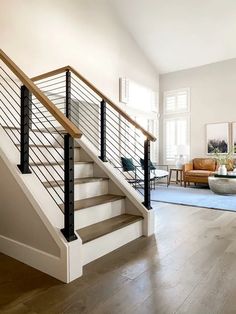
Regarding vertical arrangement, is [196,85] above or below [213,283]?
above

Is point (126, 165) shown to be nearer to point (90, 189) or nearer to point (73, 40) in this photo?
point (73, 40)

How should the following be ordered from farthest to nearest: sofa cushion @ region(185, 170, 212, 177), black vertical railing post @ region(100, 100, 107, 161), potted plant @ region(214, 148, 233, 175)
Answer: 1. sofa cushion @ region(185, 170, 212, 177)
2. potted plant @ region(214, 148, 233, 175)
3. black vertical railing post @ region(100, 100, 107, 161)

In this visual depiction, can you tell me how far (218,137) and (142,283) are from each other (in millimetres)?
6715

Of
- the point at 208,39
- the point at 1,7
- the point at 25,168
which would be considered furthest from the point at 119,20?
the point at 25,168

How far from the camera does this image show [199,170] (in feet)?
24.7

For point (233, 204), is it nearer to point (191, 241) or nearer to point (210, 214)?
point (210, 214)

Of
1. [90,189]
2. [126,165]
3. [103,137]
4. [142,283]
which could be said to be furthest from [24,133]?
[126,165]

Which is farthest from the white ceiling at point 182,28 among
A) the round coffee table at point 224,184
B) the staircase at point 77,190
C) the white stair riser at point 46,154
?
the white stair riser at point 46,154

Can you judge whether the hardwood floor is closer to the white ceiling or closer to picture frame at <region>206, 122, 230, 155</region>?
picture frame at <region>206, 122, 230, 155</region>

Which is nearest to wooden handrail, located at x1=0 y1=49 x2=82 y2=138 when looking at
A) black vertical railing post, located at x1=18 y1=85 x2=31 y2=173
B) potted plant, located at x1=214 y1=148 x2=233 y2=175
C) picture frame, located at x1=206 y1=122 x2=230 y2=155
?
black vertical railing post, located at x1=18 y1=85 x2=31 y2=173

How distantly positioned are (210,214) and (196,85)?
542cm

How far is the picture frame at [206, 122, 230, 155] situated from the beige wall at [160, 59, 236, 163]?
6.1 inches

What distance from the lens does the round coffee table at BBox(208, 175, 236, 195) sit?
229 inches

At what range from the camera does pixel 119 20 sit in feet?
23.8
